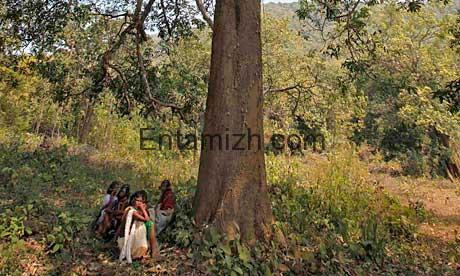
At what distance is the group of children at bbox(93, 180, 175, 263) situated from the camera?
499cm

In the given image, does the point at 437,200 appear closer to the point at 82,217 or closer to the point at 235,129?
the point at 235,129

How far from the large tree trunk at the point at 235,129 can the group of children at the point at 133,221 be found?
630mm

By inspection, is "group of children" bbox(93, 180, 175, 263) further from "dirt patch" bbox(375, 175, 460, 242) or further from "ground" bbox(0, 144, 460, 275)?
"dirt patch" bbox(375, 175, 460, 242)

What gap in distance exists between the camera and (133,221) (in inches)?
Answer: 202

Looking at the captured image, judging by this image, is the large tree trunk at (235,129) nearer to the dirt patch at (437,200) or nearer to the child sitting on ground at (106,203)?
the child sitting on ground at (106,203)

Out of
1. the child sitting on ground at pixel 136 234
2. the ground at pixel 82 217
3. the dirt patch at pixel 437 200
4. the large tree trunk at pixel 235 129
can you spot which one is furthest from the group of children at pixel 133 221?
the dirt patch at pixel 437 200

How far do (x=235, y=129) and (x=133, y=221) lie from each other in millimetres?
1689

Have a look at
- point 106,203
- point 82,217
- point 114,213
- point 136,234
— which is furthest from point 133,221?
point 82,217

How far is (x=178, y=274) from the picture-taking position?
4.71 meters

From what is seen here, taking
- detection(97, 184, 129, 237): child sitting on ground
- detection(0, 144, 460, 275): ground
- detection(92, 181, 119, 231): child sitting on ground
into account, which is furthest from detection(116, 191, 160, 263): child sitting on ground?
detection(92, 181, 119, 231): child sitting on ground

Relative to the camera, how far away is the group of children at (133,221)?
4992 mm

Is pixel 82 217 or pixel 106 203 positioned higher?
pixel 106 203

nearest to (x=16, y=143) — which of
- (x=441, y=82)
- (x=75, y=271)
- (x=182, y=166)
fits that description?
(x=182, y=166)

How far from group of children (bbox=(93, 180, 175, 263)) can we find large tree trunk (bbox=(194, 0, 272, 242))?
0.63 meters
